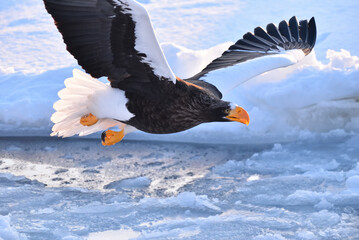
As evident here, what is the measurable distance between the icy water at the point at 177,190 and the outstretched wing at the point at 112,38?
8.39ft

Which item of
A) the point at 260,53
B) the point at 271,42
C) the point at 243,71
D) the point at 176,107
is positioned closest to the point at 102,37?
the point at 176,107

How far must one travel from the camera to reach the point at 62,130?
518 cm

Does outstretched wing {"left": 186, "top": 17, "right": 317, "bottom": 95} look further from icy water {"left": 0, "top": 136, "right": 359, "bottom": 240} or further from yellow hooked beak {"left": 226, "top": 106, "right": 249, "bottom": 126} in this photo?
icy water {"left": 0, "top": 136, "right": 359, "bottom": 240}

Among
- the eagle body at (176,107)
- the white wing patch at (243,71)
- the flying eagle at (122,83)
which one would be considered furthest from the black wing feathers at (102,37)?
the white wing patch at (243,71)

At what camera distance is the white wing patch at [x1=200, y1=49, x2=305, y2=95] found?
5.30m

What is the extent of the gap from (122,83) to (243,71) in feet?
4.71

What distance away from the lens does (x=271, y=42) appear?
6.38m

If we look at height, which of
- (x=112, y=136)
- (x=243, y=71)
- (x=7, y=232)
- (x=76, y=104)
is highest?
(x=243, y=71)

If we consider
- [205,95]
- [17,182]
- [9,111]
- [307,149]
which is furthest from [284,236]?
[9,111]

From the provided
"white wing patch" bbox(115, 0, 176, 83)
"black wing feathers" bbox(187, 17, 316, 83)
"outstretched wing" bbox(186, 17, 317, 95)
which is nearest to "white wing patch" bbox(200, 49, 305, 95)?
"outstretched wing" bbox(186, 17, 317, 95)

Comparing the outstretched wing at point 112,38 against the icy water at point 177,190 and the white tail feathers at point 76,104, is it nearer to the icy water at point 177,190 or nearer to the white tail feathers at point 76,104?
the white tail feathers at point 76,104

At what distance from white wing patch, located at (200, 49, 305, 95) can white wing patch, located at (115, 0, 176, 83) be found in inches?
40.3

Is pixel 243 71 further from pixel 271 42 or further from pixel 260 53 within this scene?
pixel 271 42

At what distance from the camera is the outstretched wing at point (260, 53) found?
543 centimetres
